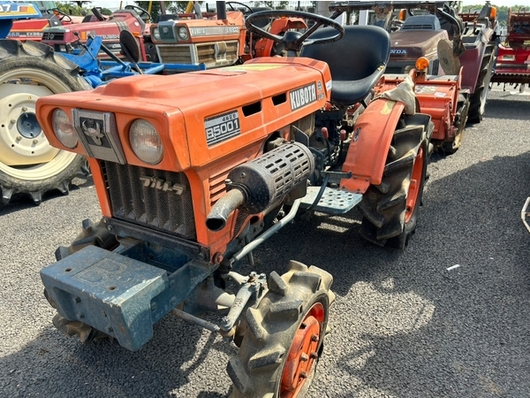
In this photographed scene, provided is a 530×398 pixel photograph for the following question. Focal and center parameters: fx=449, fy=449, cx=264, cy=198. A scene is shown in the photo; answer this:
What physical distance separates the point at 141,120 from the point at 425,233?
100 inches

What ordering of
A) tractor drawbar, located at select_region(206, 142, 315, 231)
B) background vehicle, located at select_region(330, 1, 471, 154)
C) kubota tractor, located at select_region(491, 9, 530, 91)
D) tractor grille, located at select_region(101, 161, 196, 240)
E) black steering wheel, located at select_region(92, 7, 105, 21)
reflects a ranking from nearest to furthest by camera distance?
tractor drawbar, located at select_region(206, 142, 315, 231) → tractor grille, located at select_region(101, 161, 196, 240) → background vehicle, located at select_region(330, 1, 471, 154) → kubota tractor, located at select_region(491, 9, 530, 91) → black steering wheel, located at select_region(92, 7, 105, 21)

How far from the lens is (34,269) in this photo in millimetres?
3096

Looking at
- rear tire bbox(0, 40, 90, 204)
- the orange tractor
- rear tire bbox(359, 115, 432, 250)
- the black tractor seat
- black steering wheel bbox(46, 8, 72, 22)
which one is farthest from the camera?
black steering wheel bbox(46, 8, 72, 22)

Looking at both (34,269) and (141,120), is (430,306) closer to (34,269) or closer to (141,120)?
(141,120)

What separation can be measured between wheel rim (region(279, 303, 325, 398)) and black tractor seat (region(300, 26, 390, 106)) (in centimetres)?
177

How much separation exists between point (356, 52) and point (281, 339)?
246cm

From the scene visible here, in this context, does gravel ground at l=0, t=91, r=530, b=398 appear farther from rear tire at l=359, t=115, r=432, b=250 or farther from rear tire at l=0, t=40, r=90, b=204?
rear tire at l=0, t=40, r=90, b=204

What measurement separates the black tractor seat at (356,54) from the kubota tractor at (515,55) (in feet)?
17.0

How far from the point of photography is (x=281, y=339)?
1.70m

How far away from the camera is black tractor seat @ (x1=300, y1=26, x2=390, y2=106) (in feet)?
10.8

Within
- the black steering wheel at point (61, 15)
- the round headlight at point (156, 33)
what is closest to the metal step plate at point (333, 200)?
the round headlight at point (156, 33)

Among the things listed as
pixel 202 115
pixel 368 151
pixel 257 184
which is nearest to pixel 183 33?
pixel 368 151

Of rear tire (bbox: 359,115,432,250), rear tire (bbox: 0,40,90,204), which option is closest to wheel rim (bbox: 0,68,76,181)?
rear tire (bbox: 0,40,90,204)

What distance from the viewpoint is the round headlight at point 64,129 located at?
5.90 feet
